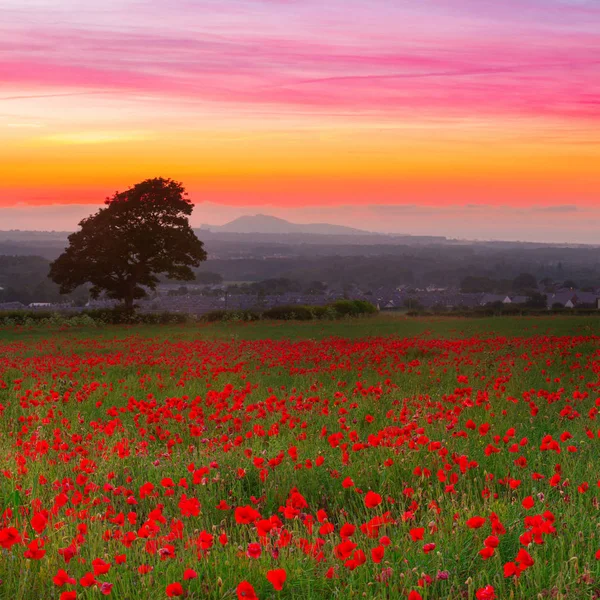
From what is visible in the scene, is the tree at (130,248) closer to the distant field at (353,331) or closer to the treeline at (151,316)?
the treeline at (151,316)

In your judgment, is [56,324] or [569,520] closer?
[569,520]

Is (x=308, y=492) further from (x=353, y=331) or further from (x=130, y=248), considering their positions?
(x=130, y=248)

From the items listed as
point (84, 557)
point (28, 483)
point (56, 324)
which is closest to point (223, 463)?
point (28, 483)

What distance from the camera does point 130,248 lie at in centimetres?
4847

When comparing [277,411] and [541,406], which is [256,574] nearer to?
[277,411]

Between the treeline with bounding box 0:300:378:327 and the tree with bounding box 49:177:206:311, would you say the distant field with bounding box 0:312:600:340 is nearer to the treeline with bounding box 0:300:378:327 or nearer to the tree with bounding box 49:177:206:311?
the treeline with bounding box 0:300:378:327

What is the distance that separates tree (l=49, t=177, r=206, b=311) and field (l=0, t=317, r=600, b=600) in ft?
117

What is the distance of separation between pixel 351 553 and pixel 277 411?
5.74m

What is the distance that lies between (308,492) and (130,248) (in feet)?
143

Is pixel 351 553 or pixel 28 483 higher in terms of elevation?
pixel 351 553

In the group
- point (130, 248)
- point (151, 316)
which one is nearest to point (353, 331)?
point (151, 316)

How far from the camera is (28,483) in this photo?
21.8ft

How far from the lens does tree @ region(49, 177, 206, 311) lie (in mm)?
48156

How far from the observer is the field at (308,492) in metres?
4.18
